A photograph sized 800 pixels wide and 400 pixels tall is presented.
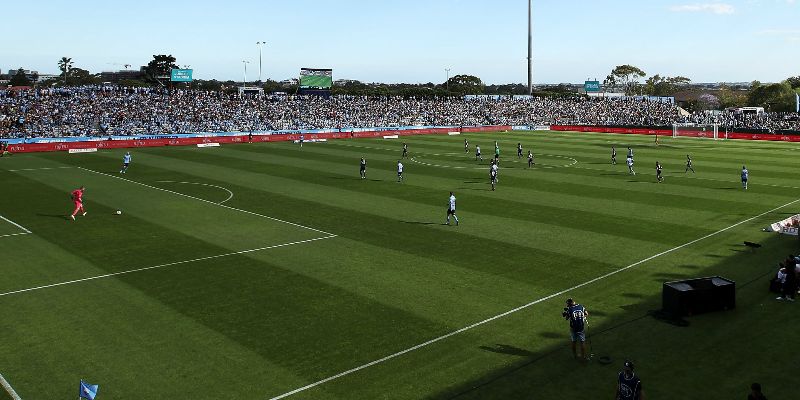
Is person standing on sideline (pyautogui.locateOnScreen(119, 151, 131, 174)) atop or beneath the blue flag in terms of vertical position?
atop

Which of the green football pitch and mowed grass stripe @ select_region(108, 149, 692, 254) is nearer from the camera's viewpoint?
the green football pitch

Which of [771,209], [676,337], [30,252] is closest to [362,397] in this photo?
[676,337]

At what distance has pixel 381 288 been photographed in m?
21.4

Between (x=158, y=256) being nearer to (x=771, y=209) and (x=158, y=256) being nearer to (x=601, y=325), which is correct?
(x=601, y=325)

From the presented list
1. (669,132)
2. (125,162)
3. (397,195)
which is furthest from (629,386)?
(669,132)

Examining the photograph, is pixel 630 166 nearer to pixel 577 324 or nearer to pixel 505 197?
pixel 505 197

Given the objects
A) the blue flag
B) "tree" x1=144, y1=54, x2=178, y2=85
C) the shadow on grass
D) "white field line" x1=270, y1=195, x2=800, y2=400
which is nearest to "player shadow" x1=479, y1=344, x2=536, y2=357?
the shadow on grass

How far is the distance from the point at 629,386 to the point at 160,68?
165246 millimetres

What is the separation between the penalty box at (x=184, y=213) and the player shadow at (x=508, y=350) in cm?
1384

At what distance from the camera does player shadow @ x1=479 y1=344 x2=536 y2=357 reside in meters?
16.2

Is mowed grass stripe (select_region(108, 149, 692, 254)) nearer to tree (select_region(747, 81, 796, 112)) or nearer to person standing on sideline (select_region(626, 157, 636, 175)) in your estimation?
person standing on sideline (select_region(626, 157, 636, 175))

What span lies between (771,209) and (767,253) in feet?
37.8

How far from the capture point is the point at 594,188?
4294 cm

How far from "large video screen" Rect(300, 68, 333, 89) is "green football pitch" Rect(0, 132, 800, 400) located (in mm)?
80893
